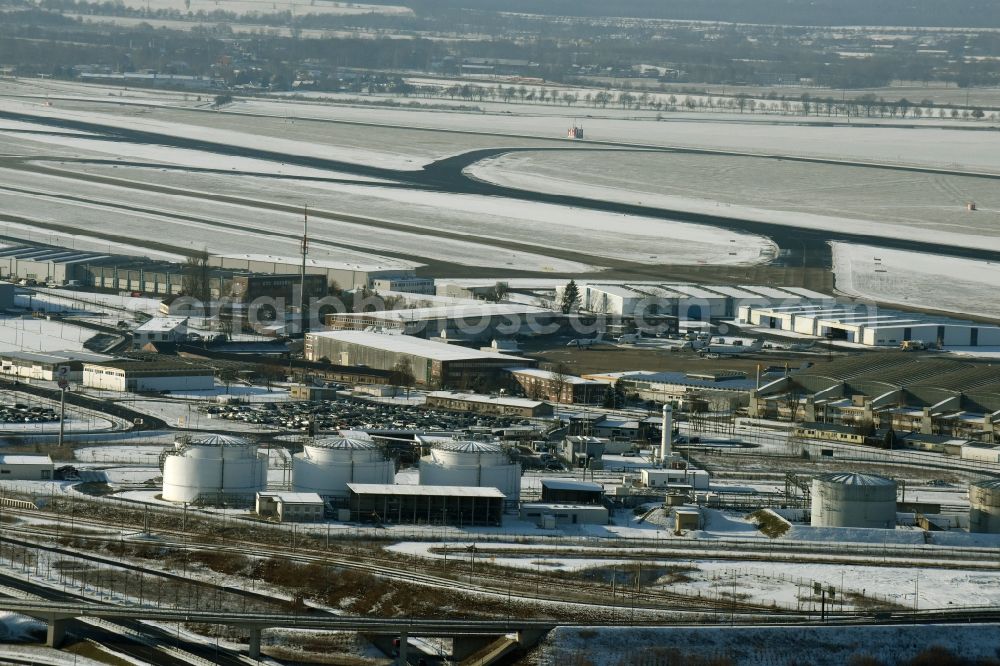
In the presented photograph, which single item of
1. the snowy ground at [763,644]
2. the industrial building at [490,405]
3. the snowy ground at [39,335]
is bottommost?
the snowy ground at [763,644]

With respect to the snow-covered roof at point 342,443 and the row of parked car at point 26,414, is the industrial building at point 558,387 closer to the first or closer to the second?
the row of parked car at point 26,414

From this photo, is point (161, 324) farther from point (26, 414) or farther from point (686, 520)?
point (686, 520)

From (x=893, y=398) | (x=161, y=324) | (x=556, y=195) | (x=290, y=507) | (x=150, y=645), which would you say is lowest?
(x=150, y=645)

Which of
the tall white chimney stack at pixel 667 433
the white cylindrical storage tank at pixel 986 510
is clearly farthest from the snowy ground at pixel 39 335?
the white cylindrical storage tank at pixel 986 510

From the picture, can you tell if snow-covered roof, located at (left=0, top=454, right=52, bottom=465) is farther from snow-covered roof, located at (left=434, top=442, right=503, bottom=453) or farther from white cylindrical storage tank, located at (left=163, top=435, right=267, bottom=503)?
snow-covered roof, located at (left=434, top=442, right=503, bottom=453)

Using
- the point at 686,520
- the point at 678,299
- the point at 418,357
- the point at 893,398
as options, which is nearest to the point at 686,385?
the point at 893,398

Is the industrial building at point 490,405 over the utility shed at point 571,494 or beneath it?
over
